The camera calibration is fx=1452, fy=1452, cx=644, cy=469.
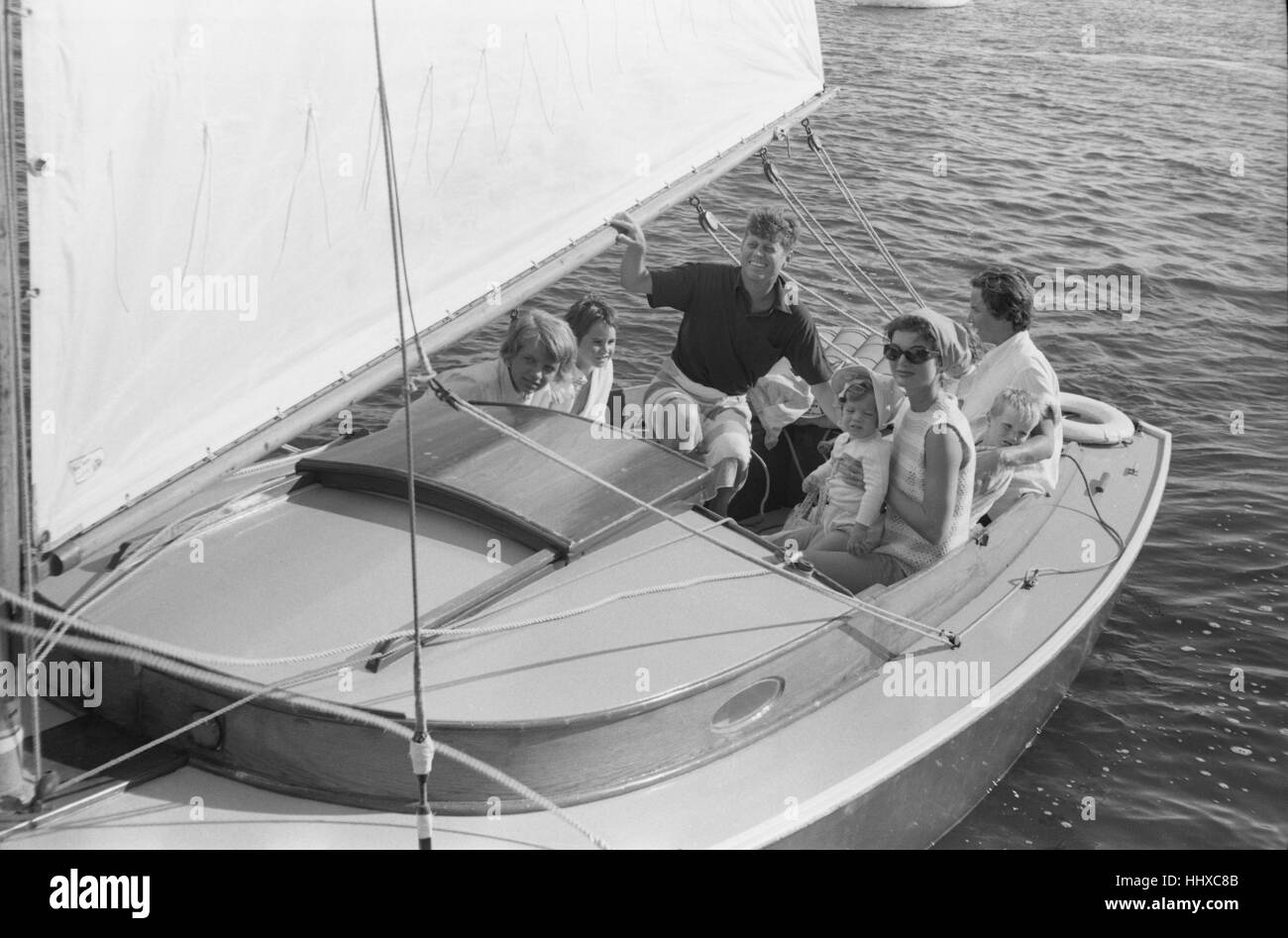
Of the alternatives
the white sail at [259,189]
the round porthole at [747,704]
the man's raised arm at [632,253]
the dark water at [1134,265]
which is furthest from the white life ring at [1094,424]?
the round porthole at [747,704]

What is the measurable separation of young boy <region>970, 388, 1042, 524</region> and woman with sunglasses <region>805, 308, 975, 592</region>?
40 centimetres

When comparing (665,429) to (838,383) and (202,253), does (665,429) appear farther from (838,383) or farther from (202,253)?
(202,253)

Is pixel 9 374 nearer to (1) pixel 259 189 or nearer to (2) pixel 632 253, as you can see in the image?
(1) pixel 259 189

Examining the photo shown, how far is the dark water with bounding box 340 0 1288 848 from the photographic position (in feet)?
19.5

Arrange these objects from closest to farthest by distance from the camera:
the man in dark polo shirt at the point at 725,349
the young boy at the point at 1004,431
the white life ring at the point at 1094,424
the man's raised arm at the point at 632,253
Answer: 1. the man's raised arm at the point at 632,253
2. the man in dark polo shirt at the point at 725,349
3. the young boy at the point at 1004,431
4. the white life ring at the point at 1094,424

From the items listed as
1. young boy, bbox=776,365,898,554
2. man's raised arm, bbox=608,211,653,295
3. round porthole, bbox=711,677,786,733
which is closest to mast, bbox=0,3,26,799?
round porthole, bbox=711,677,786,733

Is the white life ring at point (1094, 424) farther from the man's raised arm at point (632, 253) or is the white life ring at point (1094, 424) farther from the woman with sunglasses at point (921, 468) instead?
the man's raised arm at point (632, 253)

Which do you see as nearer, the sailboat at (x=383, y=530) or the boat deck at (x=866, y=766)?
the sailboat at (x=383, y=530)

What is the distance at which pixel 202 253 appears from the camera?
3482mm

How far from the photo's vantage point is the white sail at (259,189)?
10.3 ft

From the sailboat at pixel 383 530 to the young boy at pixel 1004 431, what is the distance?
451 mm

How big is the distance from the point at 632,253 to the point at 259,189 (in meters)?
1.82

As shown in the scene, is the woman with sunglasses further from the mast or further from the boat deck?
the mast

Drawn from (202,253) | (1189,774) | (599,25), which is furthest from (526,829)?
(1189,774)
